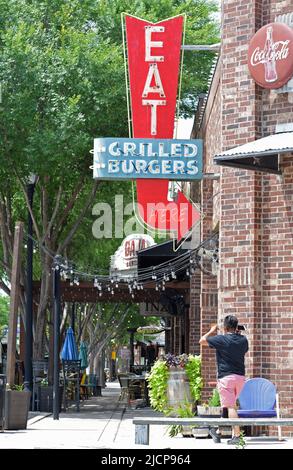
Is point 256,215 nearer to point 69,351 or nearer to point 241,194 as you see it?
point 241,194

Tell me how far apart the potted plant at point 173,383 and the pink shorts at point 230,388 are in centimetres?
483

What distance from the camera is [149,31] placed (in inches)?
1009

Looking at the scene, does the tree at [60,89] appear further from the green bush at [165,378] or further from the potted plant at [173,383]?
the potted plant at [173,383]

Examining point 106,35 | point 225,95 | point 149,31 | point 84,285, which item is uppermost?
point 106,35

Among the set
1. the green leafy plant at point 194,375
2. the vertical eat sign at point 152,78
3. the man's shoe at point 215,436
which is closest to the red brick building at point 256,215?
the man's shoe at point 215,436

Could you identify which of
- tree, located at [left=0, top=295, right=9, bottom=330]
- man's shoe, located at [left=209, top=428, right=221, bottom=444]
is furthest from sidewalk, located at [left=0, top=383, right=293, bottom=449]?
tree, located at [left=0, top=295, right=9, bottom=330]

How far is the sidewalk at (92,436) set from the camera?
16.5 meters

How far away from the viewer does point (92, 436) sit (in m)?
20.6

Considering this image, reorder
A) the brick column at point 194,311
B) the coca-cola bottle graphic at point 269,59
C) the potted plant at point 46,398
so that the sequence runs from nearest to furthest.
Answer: the coca-cola bottle graphic at point 269,59, the brick column at point 194,311, the potted plant at point 46,398

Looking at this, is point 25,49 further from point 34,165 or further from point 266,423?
point 266,423

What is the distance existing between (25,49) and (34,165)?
10.0 feet

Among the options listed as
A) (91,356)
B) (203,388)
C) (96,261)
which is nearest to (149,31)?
(203,388)

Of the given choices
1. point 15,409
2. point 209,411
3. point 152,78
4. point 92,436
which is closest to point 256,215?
point 209,411
